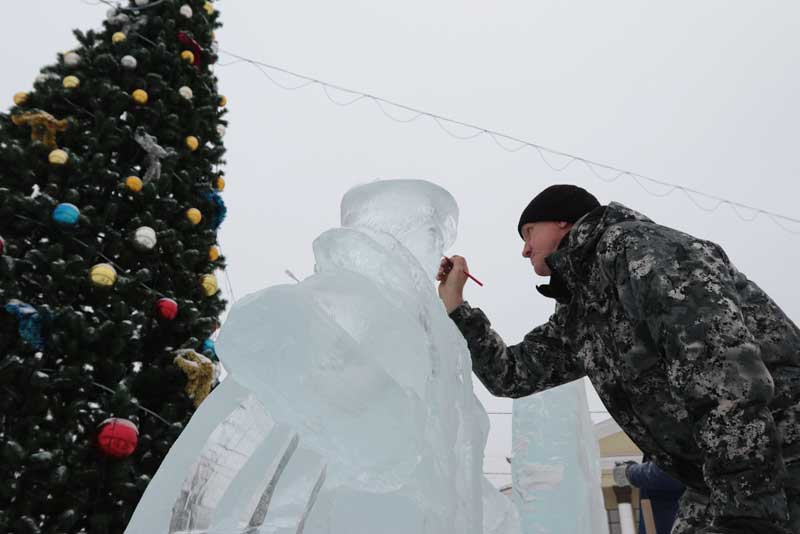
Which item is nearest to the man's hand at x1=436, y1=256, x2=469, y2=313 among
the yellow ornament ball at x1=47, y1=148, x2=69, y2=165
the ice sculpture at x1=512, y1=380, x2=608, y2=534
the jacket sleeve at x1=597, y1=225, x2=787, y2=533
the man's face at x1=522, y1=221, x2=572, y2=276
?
the man's face at x1=522, y1=221, x2=572, y2=276

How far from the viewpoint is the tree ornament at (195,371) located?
2.78 m

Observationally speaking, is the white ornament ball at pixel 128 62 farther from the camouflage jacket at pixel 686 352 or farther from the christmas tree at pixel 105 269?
the camouflage jacket at pixel 686 352

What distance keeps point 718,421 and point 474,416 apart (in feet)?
1.26

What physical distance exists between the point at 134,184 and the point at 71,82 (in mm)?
809

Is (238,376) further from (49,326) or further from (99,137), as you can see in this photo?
(99,137)

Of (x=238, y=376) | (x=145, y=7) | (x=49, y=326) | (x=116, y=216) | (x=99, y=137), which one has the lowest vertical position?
(x=238, y=376)

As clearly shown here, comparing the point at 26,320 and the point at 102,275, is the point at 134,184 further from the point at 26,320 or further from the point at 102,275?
the point at 26,320

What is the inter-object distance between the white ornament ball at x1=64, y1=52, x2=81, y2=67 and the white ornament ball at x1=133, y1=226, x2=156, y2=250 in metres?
1.25

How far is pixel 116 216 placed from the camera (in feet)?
10.0

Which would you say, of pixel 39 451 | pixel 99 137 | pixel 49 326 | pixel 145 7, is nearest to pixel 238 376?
pixel 39 451

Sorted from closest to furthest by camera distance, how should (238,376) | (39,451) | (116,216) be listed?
(238,376) → (39,451) → (116,216)

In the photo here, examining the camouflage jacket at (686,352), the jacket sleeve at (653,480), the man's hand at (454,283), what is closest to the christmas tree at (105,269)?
the man's hand at (454,283)

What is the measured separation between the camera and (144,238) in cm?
295

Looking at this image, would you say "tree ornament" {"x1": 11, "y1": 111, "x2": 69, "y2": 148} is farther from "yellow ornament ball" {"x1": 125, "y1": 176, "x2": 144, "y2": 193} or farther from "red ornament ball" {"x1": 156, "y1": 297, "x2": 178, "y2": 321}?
"red ornament ball" {"x1": 156, "y1": 297, "x2": 178, "y2": 321}
